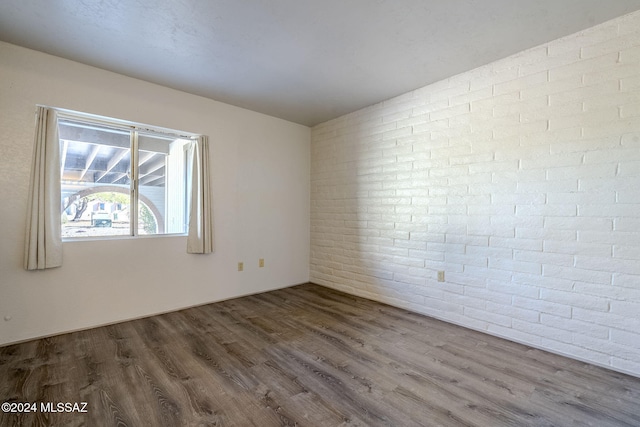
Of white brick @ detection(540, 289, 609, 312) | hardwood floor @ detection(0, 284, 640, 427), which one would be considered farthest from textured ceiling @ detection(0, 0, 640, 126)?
hardwood floor @ detection(0, 284, 640, 427)

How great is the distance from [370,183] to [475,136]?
135cm

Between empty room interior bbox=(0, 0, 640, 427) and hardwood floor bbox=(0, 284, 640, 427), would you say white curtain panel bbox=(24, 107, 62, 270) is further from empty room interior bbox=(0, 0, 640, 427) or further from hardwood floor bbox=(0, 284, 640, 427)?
hardwood floor bbox=(0, 284, 640, 427)

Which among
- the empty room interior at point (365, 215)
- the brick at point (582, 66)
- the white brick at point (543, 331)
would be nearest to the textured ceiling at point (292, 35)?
the empty room interior at point (365, 215)

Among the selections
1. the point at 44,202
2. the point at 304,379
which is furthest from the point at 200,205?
the point at 304,379

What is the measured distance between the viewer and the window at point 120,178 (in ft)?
8.70

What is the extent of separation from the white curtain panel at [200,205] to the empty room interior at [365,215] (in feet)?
0.09

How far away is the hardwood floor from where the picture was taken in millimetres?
1538

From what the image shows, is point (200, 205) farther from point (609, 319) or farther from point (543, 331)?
point (609, 319)

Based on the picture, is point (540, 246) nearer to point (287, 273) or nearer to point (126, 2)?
point (287, 273)

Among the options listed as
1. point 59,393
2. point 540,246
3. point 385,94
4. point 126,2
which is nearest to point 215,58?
point 126,2

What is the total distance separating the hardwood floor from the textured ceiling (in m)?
2.55

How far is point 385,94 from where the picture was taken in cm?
330

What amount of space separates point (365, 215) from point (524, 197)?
1.80m

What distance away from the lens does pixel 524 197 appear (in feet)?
7.88
